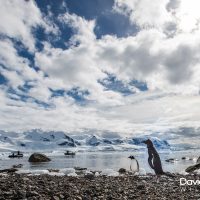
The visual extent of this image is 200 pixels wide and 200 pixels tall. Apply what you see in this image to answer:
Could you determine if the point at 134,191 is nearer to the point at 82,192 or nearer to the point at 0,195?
the point at 82,192

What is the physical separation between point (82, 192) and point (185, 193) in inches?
135

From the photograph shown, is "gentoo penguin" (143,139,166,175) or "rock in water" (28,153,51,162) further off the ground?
"rock in water" (28,153,51,162)

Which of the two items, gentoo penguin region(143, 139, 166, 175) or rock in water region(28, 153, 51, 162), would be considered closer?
gentoo penguin region(143, 139, 166, 175)

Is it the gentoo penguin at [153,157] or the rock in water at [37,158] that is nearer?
the gentoo penguin at [153,157]

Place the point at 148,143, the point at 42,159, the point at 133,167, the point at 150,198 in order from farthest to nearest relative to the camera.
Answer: the point at 42,159 < the point at 133,167 < the point at 148,143 < the point at 150,198

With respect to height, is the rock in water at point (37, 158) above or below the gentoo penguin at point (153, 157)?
above

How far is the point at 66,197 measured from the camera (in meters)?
9.42

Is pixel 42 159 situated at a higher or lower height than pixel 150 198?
higher

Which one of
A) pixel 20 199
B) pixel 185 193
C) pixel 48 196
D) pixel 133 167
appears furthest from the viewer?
pixel 133 167

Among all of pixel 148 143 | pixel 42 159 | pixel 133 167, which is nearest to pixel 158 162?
pixel 148 143

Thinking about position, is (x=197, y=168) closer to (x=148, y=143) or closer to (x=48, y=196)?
(x=148, y=143)

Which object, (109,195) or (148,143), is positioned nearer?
(109,195)

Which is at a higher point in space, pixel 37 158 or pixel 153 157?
pixel 37 158

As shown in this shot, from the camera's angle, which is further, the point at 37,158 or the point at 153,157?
→ the point at 37,158
